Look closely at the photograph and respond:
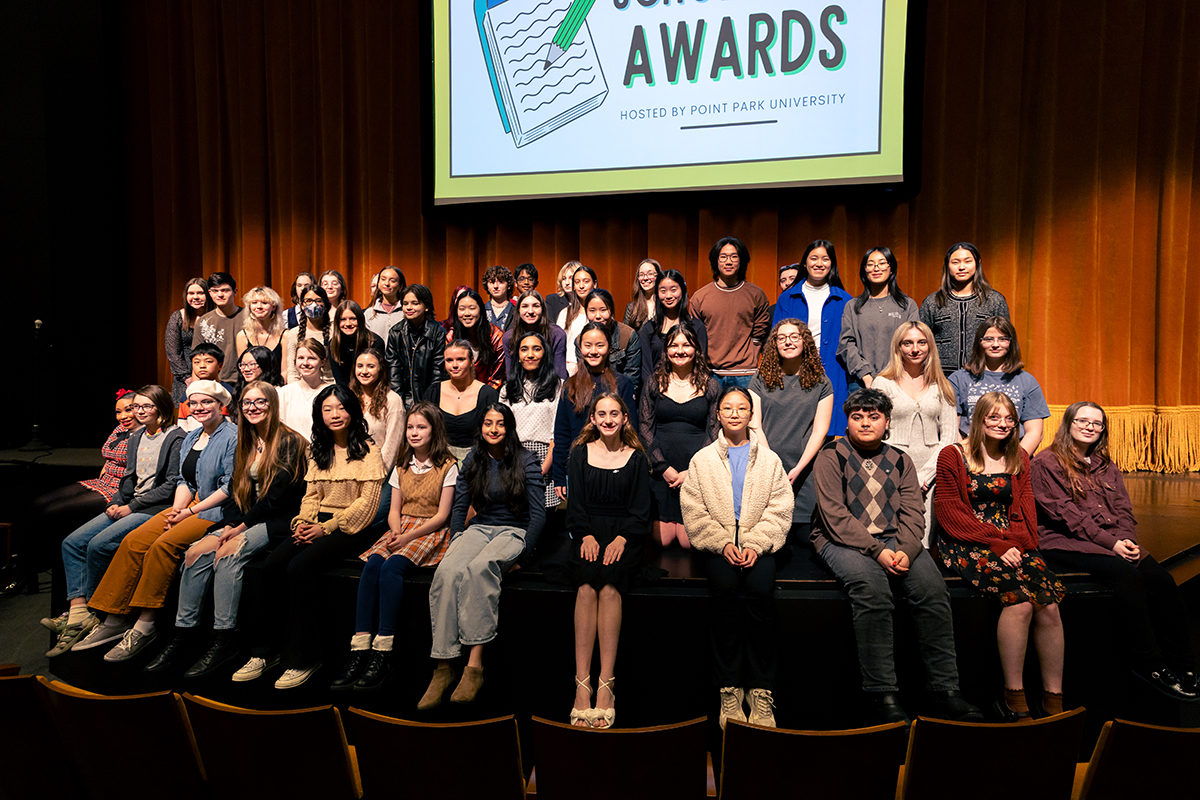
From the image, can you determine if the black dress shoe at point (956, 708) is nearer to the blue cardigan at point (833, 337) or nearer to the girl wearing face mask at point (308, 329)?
the blue cardigan at point (833, 337)

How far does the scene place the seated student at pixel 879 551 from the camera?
2.38m

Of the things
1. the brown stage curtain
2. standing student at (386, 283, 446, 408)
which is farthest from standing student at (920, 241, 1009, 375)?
standing student at (386, 283, 446, 408)

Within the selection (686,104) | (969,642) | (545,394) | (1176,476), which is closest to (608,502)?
(545,394)

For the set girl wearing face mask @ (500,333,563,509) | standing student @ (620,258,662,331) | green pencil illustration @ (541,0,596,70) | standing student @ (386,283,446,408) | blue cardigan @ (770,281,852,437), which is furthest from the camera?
green pencil illustration @ (541,0,596,70)

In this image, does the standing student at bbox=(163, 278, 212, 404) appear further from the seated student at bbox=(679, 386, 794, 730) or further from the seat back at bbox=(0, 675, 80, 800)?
the seated student at bbox=(679, 386, 794, 730)

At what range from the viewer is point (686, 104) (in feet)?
16.8

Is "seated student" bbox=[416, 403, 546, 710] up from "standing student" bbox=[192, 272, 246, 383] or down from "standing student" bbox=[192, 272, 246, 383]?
down

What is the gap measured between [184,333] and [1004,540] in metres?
5.15

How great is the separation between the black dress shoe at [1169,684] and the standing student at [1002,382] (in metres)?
0.94

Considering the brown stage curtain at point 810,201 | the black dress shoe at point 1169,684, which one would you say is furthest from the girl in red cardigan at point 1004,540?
the brown stage curtain at point 810,201

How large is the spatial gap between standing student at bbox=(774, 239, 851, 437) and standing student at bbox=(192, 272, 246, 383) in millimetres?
3636

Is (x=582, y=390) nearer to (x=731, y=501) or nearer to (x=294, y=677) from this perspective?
(x=731, y=501)

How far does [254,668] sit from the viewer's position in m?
2.79

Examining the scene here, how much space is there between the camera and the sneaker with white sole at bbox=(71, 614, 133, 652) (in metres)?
3.02
